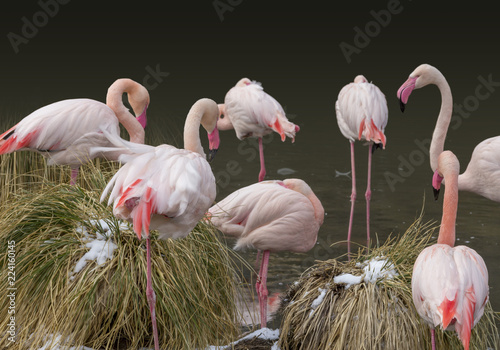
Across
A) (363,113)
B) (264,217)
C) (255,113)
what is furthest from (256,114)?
(264,217)

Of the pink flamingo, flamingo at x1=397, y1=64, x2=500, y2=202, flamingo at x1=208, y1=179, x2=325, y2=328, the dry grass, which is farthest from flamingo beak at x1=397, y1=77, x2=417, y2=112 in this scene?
the dry grass

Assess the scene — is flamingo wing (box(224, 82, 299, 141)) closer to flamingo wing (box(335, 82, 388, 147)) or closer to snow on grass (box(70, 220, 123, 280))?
flamingo wing (box(335, 82, 388, 147))

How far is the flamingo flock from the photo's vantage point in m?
2.81

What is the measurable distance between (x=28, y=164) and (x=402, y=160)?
4948 millimetres

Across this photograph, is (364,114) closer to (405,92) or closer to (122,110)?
(405,92)

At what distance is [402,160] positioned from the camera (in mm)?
8562

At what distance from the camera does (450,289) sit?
9.05 ft

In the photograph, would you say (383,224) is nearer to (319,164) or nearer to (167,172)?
(319,164)

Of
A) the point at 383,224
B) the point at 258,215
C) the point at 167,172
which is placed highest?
the point at 167,172

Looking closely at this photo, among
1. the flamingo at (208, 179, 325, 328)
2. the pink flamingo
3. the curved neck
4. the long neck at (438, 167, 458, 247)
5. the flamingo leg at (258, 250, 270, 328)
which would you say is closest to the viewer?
the long neck at (438, 167, 458, 247)

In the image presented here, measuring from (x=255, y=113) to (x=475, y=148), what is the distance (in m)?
1.78

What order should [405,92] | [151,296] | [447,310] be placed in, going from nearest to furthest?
[447,310] < [151,296] < [405,92]

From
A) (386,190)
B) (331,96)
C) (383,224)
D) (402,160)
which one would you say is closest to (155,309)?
(383,224)

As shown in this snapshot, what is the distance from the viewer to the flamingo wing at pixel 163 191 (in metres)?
2.81
